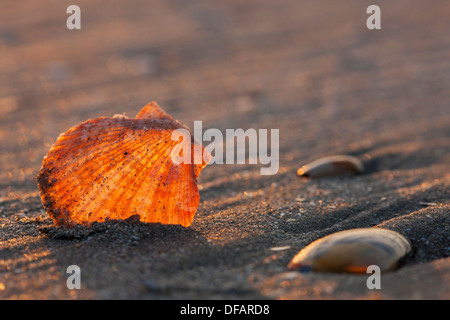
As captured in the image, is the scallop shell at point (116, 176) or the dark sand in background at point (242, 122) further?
the scallop shell at point (116, 176)

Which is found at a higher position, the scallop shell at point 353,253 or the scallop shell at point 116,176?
the scallop shell at point 116,176

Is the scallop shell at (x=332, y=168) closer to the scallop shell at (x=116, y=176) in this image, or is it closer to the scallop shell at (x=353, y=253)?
the scallop shell at (x=116, y=176)

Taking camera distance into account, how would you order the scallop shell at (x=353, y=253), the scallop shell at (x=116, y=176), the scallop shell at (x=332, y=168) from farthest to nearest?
1. the scallop shell at (x=332, y=168)
2. the scallop shell at (x=116, y=176)
3. the scallop shell at (x=353, y=253)

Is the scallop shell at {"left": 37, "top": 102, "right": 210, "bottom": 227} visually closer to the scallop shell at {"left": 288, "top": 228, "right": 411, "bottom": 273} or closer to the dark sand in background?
the dark sand in background

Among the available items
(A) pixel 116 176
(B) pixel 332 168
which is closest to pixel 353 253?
(A) pixel 116 176

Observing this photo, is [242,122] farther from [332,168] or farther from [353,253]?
[353,253]

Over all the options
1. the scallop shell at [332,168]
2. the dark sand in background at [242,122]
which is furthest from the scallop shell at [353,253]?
the scallop shell at [332,168]

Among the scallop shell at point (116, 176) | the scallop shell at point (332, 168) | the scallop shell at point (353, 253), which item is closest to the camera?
the scallop shell at point (353, 253)
